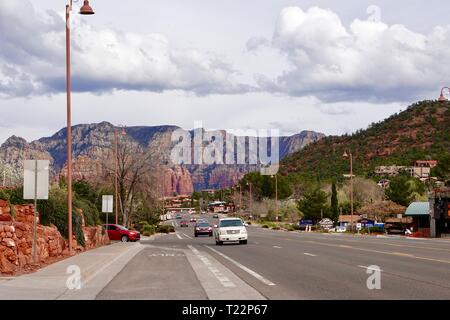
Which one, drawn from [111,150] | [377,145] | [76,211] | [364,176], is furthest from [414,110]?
[76,211]

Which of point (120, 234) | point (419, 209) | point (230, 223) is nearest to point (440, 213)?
point (419, 209)

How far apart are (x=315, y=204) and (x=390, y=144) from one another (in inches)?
1738

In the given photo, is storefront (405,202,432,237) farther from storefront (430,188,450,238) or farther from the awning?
storefront (430,188,450,238)

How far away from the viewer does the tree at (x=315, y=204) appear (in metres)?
110

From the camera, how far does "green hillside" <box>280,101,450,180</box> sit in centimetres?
13875

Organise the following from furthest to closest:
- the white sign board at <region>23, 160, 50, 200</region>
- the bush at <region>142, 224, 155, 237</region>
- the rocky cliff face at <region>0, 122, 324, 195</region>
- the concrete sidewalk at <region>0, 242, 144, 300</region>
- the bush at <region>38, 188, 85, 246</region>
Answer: the bush at <region>142, 224, 155, 237</region> < the rocky cliff face at <region>0, 122, 324, 195</region> < the bush at <region>38, 188, 85, 246</region> < the white sign board at <region>23, 160, 50, 200</region> < the concrete sidewalk at <region>0, 242, 144, 300</region>

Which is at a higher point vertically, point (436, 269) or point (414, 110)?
point (414, 110)

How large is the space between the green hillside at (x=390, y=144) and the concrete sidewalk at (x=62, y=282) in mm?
113456

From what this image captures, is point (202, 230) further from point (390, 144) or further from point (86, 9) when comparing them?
point (390, 144)

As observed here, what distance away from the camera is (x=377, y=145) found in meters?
151

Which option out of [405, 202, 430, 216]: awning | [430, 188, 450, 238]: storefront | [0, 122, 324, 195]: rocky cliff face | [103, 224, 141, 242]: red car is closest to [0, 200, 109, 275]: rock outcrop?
[0, 122, 324, 195]: rocky cliff face

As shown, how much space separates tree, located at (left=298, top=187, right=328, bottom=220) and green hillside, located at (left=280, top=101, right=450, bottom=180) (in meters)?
29.1
